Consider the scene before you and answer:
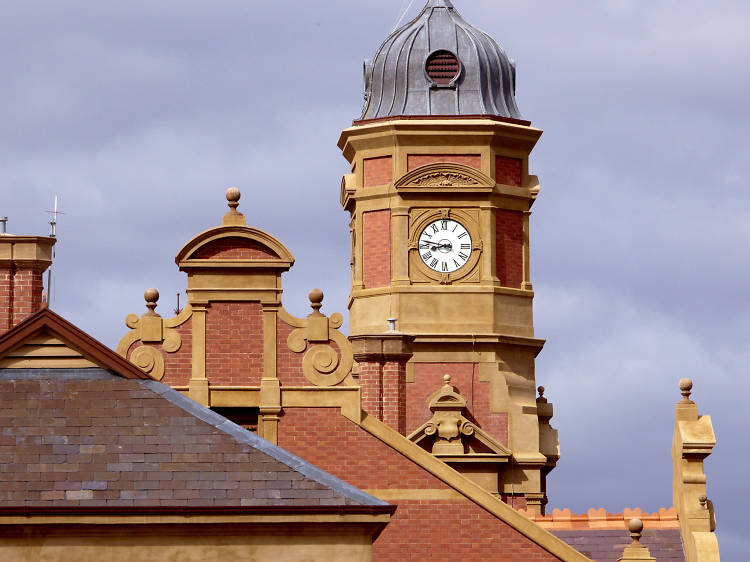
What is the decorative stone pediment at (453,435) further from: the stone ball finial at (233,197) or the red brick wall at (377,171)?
the stone ball finial at (233,197)

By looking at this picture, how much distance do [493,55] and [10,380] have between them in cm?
3888

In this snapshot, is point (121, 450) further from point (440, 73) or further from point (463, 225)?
point (440, 73)

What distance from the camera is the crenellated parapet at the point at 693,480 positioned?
1928 inches

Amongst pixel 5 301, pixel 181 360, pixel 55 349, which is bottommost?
pixel 55 349

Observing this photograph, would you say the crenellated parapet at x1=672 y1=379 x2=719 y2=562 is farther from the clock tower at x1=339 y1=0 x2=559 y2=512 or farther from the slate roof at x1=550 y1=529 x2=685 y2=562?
the clock tower at x1=339 y1=0 x2=559 y2=512

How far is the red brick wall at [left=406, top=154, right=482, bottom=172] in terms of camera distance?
70312mm

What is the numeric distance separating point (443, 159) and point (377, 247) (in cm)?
287

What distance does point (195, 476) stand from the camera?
33.6 m

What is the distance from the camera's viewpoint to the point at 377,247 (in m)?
70.9

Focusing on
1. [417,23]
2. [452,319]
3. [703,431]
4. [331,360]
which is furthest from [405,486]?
[417,23]

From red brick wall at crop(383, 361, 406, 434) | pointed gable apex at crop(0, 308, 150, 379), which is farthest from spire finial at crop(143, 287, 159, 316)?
pointed gable apex at crop(0, 308, 150, 379)

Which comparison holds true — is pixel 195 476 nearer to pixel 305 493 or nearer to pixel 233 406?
pixel 305 493

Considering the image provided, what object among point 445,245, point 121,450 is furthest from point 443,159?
point 121,450

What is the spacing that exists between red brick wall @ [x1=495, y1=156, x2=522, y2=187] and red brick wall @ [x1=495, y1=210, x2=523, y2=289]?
0.80m
